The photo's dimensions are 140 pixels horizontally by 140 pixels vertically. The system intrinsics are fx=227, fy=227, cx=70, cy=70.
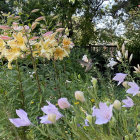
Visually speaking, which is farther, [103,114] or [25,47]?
[25,47]

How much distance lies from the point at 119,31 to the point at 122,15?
129 cm

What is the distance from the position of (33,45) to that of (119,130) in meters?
1.48

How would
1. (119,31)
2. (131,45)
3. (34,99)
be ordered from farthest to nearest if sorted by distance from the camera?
(119,31) < (131,45) < (34,99)

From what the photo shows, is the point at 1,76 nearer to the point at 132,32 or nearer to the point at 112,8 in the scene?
the point at 132,32

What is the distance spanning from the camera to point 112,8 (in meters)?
14.1

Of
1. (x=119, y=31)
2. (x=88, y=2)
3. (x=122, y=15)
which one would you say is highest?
(x=88, y=2)

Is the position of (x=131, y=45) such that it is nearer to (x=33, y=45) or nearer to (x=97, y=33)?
(x=97, y=33)

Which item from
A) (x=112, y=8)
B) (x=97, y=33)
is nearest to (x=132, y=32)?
(x=97, y=33)

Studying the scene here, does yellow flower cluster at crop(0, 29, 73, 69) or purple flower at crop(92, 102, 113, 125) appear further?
yellow flower cluster at crop(0, 29, 73, 69)

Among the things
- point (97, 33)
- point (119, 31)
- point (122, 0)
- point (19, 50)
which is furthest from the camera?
point (119, 31)

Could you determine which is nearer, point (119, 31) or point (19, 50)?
point (19, 50)

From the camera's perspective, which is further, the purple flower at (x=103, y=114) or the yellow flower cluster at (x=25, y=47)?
the yellow flower cluster at (x=25, y=47)

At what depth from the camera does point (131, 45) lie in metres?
8.11

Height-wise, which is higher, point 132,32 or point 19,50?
point 19,50
